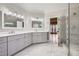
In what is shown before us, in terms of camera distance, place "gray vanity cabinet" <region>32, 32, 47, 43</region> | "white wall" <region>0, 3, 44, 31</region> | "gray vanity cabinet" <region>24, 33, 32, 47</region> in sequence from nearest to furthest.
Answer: "white wall" <region>0, 3, 44, 31</region>
"gray vanity cabinet" <region>24, 33, 32, 47</region>
"gray vanity cabinet" <region>32, 32, 47, 43</region>

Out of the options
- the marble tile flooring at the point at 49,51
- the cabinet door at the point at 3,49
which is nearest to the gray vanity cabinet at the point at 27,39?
the marble tile flooring at the point at 49,51

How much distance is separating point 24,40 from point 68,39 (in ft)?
5.12

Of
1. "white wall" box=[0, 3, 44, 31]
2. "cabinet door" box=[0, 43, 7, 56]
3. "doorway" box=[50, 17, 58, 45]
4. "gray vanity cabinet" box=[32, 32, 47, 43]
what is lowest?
"cabinet door" box=[0, 43, 7, 56]

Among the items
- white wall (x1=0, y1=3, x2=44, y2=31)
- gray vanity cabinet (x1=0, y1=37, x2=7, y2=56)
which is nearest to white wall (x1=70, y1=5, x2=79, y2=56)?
white wall (x1=0, y1=3, x2=44, y2=31)

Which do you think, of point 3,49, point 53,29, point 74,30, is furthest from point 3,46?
point 74,30

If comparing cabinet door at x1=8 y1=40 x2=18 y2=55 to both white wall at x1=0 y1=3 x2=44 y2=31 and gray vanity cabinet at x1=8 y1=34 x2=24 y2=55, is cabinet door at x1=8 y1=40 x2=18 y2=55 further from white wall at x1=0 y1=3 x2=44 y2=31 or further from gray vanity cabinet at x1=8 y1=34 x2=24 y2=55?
white wall at x1=0 y1=3 x2=44 y2=31

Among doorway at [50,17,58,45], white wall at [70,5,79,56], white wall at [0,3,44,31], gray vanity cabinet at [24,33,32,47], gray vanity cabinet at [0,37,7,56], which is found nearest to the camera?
gray vanity cabinet at [0,37,7,56]

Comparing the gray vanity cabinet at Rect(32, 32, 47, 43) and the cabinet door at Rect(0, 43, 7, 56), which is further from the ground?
the gray vanity cabinet at Rect(32, 32, 47, 43)

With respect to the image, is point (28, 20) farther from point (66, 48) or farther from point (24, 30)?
point (66, 48)

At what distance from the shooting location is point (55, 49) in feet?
10.2

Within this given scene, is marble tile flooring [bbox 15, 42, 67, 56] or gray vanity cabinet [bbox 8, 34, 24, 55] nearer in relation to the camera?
gray vanity cabinet [bbox 8, 34, 24, 55]

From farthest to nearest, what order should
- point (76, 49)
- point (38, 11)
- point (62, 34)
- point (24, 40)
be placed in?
point (24, 40)
point (38, 11)
point (62, 34)
point (76, 49)

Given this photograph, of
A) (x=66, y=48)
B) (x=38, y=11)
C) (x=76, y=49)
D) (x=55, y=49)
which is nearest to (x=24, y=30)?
(x=38, y=11)

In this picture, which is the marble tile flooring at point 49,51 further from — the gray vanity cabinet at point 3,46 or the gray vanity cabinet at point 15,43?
the gray vanity cabinet at point 3,46
